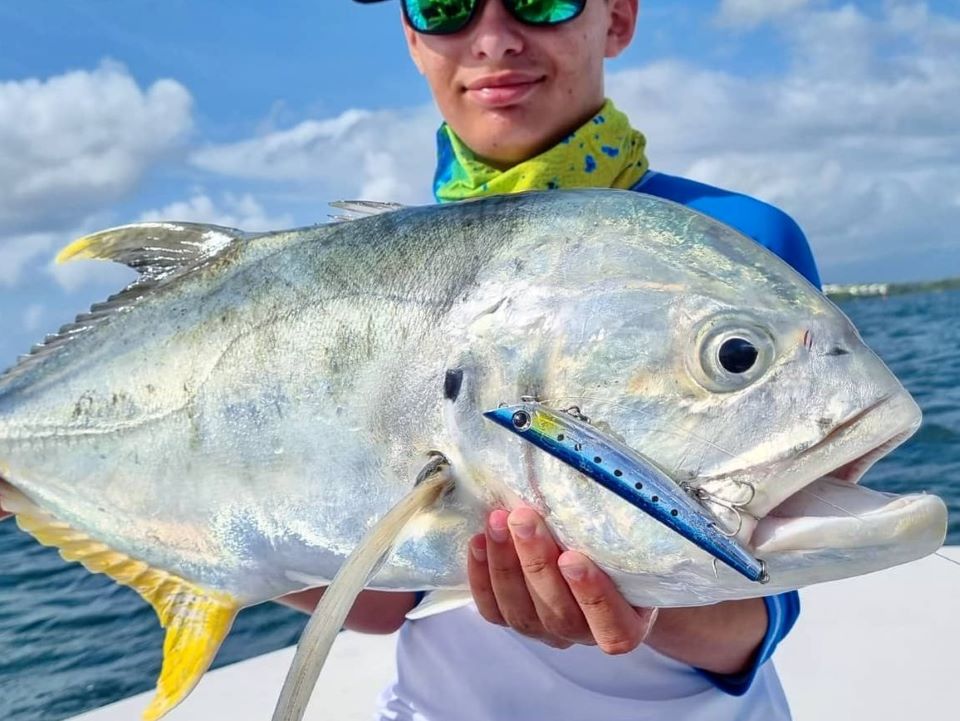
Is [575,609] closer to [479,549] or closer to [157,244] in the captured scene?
[479,549]

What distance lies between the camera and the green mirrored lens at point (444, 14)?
8.04 ft

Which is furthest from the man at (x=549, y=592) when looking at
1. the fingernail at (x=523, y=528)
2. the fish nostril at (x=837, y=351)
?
the fish nostril at (x=837, y=351)

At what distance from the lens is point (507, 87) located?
2480 mm

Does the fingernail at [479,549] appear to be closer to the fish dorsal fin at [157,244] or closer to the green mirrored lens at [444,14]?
the fish dorsal fin at [157,244]

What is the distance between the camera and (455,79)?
2.56 meters

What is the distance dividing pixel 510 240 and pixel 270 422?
595 mm

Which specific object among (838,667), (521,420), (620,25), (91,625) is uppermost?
(620,25)

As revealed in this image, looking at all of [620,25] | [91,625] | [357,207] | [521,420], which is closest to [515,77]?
[620,25]

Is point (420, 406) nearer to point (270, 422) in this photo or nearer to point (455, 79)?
point (270, 422)

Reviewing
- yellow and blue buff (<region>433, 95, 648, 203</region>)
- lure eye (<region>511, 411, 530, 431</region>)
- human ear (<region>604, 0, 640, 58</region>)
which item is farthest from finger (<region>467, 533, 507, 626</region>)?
human ear (<region>604, 0, 640, 58</region>)

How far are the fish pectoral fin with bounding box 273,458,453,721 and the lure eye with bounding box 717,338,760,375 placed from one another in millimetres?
548

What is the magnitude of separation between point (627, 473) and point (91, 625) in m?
7.63

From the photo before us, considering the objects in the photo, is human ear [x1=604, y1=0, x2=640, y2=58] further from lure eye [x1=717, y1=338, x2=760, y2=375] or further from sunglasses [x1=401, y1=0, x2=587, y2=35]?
lure eye [x1=717, y1=338, x2=760, y2=375]

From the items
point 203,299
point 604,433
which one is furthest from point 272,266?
point 604,433
